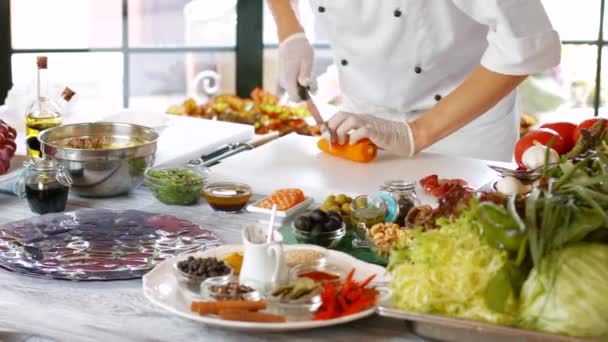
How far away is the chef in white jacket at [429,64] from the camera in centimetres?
242

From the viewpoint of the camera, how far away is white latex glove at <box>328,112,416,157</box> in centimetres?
246

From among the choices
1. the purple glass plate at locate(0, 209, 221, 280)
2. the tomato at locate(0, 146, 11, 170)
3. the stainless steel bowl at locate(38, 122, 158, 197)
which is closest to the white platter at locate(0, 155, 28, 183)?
the tomato at locate(0, 146, 11, 170)

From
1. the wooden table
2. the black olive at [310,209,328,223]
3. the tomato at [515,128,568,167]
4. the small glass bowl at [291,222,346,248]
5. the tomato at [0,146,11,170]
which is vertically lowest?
the wooden table

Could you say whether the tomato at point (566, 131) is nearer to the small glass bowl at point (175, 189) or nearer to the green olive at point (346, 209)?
the green olive at point (346, 209)

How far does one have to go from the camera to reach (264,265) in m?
1.48

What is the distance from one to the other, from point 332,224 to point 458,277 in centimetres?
48

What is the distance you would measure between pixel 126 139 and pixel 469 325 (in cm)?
125

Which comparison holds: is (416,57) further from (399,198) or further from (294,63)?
(399,198)

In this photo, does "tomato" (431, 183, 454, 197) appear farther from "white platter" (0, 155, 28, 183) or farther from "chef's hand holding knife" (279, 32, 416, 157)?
"white platter" (0, 155, 28, 183)

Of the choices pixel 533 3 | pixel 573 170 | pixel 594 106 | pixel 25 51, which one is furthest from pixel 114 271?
pixel 594 106

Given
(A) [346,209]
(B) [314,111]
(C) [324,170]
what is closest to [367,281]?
(A) [346,209]

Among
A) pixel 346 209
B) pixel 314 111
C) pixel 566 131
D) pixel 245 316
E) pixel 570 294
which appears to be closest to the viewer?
pixel 570 294

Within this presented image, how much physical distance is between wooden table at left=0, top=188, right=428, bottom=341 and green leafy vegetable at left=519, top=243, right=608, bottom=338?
22cm

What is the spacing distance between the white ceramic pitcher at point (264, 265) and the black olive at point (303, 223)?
288mm
